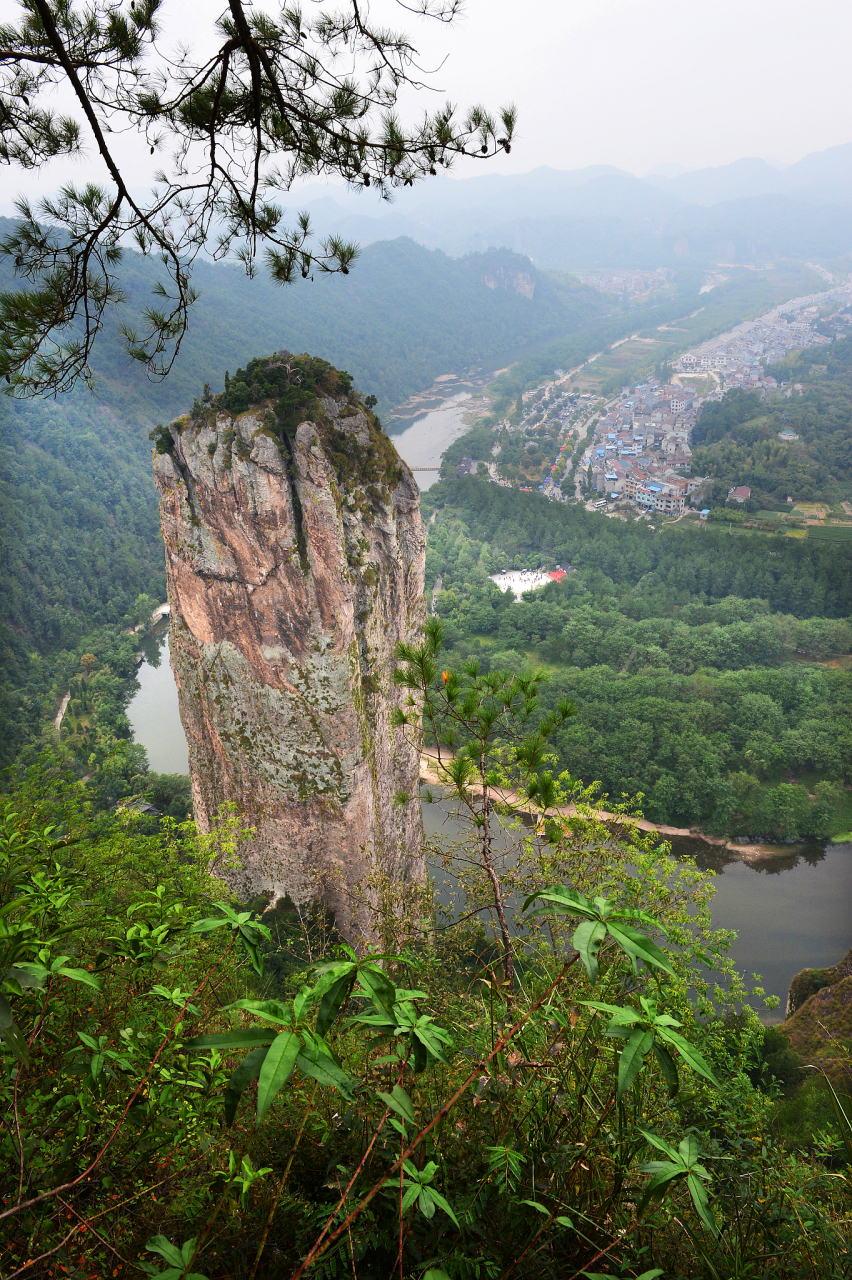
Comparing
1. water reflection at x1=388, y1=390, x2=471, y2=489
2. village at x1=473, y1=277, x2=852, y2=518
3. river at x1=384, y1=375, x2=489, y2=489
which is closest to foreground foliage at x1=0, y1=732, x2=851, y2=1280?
village at x1=473, y1=277, x2=852, y2=518

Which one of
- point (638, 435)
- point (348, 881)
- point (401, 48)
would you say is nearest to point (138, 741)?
point (348, 881)

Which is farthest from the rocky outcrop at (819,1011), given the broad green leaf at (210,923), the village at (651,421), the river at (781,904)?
the village at (651,421)

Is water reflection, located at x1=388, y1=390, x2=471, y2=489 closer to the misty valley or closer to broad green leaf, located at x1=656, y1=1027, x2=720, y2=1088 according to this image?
the misty valley

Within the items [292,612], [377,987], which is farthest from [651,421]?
[377,987]

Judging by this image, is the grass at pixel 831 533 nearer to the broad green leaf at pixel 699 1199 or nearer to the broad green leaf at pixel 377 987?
the broad green leaf at pixel 699 1199

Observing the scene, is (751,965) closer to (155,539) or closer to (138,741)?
(138,741)

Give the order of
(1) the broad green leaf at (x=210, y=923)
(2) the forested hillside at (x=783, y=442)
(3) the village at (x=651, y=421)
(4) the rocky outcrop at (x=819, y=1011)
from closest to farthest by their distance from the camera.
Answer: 1. (1) the broad green leaf at (x=210, y=923)
2. (4) the rocky outcrop at (x=819, y=1011)
3. (2) the forested hillside at (x=783, y=442)
4. (3) the village at (x=651, y=421)

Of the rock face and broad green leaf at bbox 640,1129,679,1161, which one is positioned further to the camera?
the rock face
